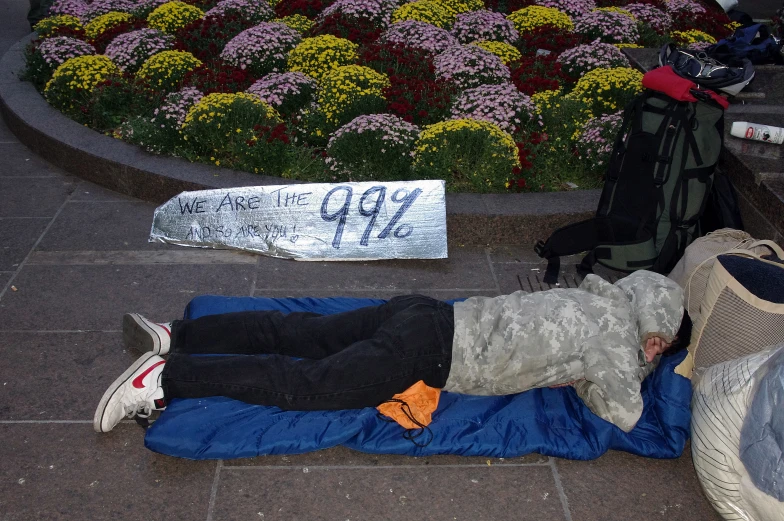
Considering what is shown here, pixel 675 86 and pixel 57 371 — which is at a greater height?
pixel 675 86

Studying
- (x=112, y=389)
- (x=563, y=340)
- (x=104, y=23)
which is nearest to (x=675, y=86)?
(x=563, y=340)

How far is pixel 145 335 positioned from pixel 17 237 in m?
1.68

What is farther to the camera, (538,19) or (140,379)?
(538,19)

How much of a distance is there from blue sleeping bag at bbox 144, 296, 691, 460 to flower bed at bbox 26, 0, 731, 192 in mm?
1932

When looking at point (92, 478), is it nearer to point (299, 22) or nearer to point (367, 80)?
point (367, 80)

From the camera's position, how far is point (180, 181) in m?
4.86

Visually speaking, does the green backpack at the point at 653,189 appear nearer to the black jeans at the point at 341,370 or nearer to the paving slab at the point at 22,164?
the black jeans at the point at 341,370

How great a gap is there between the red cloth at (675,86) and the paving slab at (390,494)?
2276 mm

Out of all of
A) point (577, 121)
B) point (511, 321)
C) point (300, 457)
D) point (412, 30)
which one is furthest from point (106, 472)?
point (412, 30)

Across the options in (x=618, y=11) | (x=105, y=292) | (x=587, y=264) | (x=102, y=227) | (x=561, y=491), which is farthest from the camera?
(x=618, y=11)

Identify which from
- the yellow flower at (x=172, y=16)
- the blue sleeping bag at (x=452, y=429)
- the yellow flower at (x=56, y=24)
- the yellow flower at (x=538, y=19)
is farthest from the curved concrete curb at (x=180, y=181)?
the yellow flower at (x=538, y=19)

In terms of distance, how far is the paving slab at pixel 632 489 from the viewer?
2.93m

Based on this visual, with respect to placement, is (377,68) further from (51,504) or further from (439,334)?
(51,504)

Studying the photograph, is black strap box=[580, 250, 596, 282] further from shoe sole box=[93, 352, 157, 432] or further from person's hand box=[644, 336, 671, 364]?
shoe sole box=[93, 352, 157, 432]
